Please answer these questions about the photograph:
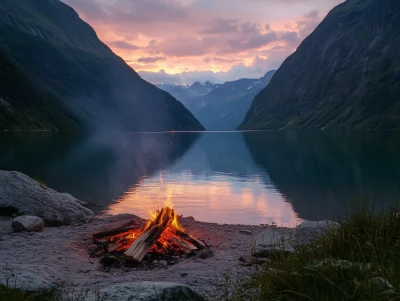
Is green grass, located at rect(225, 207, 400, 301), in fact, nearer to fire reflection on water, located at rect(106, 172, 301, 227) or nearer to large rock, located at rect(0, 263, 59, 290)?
large rock, located at rect(0, 263, 59, 290)

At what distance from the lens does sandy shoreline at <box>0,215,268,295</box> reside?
10.3 metres

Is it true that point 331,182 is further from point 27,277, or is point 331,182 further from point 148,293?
point 148,293

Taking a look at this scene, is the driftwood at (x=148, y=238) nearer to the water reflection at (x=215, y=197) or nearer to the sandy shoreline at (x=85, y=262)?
the sandy shoreline at (x=85, y=262)

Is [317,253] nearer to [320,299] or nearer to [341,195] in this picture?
[320,299]

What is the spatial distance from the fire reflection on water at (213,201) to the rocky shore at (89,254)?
14.6 feet

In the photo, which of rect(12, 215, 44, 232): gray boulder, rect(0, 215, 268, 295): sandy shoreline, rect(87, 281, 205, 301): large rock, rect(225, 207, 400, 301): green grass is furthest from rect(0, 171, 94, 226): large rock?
rect(225, 207, 400, 301): green grass

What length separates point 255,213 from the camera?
24.9 meters

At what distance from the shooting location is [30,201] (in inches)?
723

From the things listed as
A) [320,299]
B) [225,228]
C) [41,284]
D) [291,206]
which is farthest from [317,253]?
[291,206]

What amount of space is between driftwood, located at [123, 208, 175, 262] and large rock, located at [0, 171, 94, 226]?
569 centimetres

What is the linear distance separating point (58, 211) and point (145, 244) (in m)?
6.78

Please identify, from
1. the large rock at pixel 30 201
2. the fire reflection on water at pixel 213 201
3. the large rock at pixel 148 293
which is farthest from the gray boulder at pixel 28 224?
the large rock at pixel 148 293

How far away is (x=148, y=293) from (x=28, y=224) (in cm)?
996

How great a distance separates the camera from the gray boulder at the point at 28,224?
15787 millimetres
